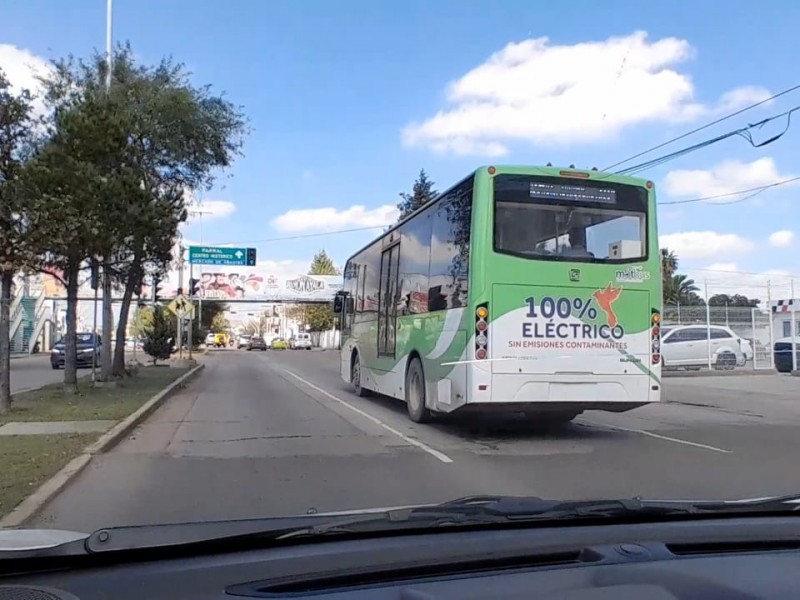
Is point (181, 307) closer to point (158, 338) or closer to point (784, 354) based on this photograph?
point (158, 338)

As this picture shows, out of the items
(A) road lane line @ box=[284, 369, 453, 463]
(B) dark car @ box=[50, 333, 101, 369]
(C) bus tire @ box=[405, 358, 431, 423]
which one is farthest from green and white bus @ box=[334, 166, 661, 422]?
(B) dark car @ box=[50, 333, 101, 369]

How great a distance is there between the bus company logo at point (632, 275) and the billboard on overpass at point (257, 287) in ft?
172

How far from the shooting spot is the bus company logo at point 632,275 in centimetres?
1175

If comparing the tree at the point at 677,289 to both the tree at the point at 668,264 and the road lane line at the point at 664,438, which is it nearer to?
the tree at the point at 668,264

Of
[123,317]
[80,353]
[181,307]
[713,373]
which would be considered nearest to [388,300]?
[123,317]

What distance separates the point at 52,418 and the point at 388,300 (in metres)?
6.41

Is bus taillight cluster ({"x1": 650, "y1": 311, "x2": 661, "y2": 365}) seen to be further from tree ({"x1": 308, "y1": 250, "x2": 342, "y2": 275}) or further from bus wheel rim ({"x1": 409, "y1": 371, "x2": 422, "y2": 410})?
tree ({"x1": 308, "y1": 250, "x2": 342, "y2": 275})

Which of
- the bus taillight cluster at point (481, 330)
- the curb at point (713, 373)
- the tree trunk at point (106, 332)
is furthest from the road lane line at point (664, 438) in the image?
the curb at point (713, 373)

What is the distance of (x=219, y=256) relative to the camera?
169 feet

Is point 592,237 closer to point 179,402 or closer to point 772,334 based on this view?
point 179,402

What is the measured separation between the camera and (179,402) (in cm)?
1845

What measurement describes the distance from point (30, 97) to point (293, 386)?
37.7 ft

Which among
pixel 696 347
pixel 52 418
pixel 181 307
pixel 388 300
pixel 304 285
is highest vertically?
pixel 304 285

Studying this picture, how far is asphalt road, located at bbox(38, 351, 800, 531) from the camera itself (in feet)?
25.5
